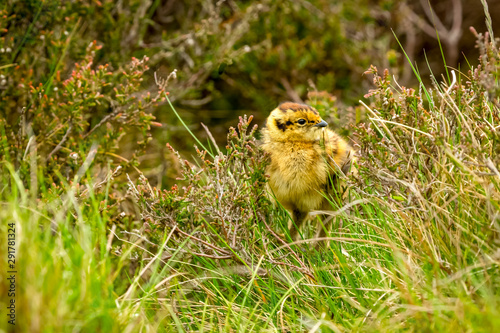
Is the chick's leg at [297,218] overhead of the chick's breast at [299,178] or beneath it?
beneath

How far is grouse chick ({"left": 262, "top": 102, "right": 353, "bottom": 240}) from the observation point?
3.77m

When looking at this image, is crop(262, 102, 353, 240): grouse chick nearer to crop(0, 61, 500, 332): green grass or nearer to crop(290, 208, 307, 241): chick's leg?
crop(290, 208, 307, 241): chick's leg

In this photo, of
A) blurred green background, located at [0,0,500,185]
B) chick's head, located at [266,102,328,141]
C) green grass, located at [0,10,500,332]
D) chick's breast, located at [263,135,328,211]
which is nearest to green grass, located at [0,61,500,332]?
green grass, located at [0,10,500,332]

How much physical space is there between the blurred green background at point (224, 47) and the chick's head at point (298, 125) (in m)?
0.84

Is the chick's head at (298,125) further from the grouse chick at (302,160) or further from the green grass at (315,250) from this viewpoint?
the green grass at (315,250)

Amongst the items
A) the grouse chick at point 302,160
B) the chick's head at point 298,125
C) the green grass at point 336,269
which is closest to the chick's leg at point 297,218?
the grouse chick at point 302,160

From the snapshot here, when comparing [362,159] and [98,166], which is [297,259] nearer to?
[362,159]

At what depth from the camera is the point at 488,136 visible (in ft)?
9.32

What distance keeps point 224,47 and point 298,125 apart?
8.85 ft

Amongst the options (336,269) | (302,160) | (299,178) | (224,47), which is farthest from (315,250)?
(224,47)

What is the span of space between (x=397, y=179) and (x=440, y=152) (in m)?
0.34

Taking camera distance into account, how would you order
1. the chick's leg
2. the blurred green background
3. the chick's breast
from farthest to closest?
1. the blurred green background
2. the chick's leg
3. the chick's breast

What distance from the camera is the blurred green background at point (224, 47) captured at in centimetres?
484

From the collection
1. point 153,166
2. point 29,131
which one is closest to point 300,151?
point 29,131
